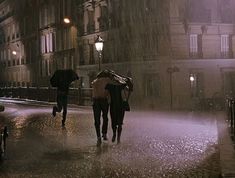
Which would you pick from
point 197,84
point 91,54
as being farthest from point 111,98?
point 91,54

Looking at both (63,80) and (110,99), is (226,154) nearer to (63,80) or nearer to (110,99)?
(110,99)

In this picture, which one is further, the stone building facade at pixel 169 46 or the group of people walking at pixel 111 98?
the stone building facade at pixel 169 46

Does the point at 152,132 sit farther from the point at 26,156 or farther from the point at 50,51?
the point at 50,51

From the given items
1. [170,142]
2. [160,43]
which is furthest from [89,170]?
[160,43]

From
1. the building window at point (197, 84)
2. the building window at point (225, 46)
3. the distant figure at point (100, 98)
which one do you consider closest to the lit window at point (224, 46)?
the building window at point (225, 46)

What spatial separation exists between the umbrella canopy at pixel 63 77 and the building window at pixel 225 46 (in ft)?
79.2

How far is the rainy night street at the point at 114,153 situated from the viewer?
26.7 feet

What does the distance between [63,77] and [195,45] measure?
23344 millimetres

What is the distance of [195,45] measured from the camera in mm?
37812

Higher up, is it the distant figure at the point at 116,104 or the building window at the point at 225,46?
the building window at the point at 225,46

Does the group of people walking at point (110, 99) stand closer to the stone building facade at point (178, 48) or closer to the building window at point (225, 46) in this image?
the stone building facade at point (178, 48)

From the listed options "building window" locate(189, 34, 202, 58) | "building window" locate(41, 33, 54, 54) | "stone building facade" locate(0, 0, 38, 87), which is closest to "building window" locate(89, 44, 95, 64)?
"building window" locate(41, 33, 54, 54)

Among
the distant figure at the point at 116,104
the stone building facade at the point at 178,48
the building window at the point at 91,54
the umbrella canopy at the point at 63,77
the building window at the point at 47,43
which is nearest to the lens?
the distant figure at the point at 116,104

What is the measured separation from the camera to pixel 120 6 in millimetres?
41031
